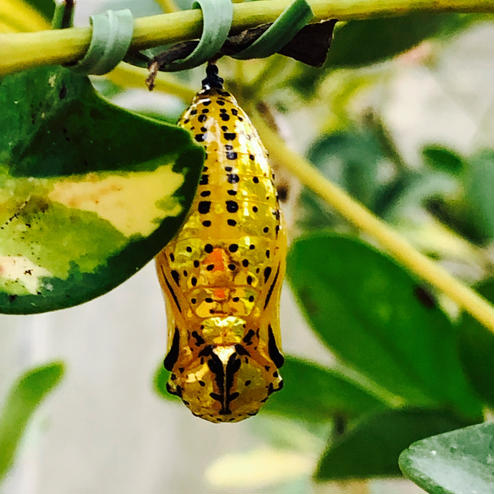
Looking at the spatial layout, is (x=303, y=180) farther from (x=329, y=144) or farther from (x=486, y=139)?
(x=486, y=139)

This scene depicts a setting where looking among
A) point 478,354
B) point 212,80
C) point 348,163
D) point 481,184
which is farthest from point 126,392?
point 212,80

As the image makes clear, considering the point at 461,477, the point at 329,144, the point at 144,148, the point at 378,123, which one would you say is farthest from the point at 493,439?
the point at 378,123

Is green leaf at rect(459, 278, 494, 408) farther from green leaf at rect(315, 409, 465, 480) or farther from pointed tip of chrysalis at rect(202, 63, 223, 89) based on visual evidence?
pointed tip of chrysalis at rect(202, 63, 223, 89)

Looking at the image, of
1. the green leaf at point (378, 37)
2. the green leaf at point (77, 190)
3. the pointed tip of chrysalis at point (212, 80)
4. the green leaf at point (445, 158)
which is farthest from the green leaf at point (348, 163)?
the green leaf at point (77, 190)

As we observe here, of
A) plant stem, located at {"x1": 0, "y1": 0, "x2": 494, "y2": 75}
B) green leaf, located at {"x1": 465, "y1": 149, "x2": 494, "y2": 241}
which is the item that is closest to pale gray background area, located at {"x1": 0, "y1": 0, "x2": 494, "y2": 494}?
green leaf, located at {"x1": 465, "y1": 149, "x2": 494, "y2": 241}

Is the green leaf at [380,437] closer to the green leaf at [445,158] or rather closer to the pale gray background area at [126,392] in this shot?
the green leaf at [445,158]

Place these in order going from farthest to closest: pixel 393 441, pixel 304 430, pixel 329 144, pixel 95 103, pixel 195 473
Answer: pixel 195 473
pixel 304 430
pixel 329 144
pixel 393 441
pixel 95 103
